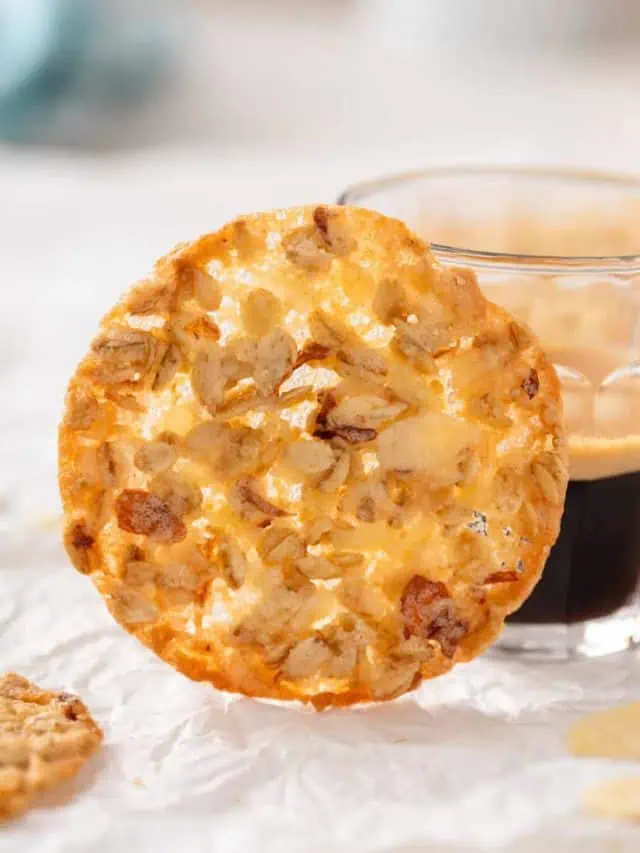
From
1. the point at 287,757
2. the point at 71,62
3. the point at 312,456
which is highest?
the point at 71,62

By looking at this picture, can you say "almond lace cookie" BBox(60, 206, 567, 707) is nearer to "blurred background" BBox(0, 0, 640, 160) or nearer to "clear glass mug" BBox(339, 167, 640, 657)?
"clear glass mug" BBox(339, 167, 640, 657)

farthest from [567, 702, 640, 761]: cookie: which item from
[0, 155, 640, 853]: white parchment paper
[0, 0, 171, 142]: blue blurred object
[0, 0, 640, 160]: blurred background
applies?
[0, 0, 171, 142]: blue blurred object

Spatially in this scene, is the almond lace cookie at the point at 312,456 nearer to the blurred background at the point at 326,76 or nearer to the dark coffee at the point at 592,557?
the dark coffee at the point at 592,557

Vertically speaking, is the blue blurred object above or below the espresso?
above

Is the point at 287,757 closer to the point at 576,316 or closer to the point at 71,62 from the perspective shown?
the point at 576,316

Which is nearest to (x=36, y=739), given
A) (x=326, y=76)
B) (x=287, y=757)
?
(x=287, y=757)

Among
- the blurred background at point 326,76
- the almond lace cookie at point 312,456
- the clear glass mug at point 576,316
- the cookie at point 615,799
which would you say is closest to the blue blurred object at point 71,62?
the blurred background at point 326,76
